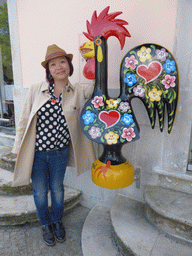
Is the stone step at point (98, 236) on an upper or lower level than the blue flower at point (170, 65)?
lower

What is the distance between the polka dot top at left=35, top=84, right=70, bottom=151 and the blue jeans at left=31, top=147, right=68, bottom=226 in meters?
0.09

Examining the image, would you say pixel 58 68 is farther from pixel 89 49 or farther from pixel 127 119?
pixel 127 119

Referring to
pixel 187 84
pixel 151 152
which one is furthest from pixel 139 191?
pixel 187 84

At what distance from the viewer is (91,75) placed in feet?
5.41

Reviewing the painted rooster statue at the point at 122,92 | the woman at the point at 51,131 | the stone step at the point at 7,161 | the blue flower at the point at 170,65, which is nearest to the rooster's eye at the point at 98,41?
the painted rooster statue at the point at 122,92

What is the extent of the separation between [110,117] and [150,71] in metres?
0.48

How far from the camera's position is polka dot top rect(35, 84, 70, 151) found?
1.70 m

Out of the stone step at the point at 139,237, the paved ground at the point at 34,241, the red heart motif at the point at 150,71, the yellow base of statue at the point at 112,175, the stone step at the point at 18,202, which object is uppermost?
the red heart motif at the point at 150,71

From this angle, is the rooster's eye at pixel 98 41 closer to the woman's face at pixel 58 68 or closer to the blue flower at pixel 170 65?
the woman's face at pixel 58 68

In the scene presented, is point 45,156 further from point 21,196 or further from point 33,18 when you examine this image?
point 33,18

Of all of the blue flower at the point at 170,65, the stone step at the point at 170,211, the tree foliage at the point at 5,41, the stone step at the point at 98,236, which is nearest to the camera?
the blue flower at the point at 170,65

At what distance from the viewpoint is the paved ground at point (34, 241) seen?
6.15 ft

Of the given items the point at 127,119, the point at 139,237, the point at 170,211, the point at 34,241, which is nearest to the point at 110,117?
the point at 127,119

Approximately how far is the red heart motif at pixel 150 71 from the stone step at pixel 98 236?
1.57 meters
